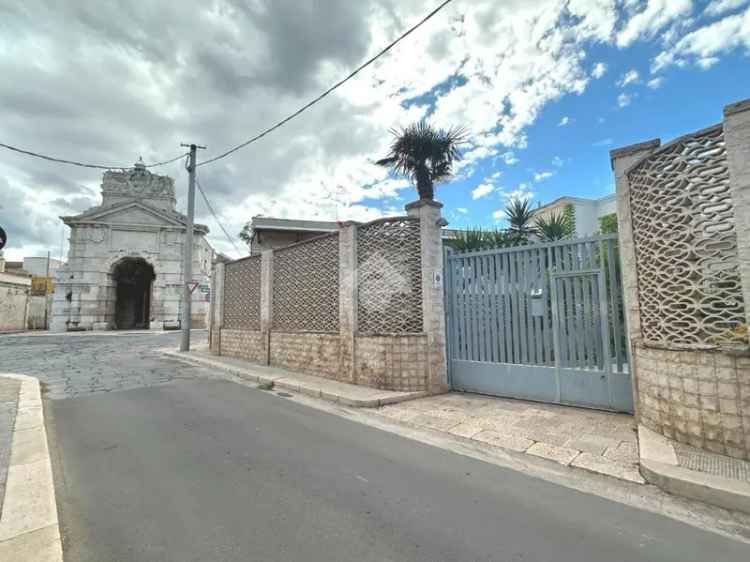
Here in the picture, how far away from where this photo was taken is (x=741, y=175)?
3.40 metres

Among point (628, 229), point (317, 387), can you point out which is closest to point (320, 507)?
point (317, 387)

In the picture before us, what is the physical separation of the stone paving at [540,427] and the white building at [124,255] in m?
22.8

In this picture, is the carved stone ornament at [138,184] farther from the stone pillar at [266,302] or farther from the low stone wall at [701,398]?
the low stone wall at [701,398]

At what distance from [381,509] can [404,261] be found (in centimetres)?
444

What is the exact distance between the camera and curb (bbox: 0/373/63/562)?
7.05ft

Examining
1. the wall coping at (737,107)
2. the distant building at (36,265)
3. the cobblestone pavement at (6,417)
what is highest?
the distant building at (36,265)

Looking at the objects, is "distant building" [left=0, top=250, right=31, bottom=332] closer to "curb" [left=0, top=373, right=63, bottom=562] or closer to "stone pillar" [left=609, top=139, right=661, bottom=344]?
"curb" [left=0, top=373, right=63, bottom=562]

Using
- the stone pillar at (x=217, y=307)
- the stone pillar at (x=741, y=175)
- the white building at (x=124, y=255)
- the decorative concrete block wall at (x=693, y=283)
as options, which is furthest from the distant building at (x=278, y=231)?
the stone pillar at (x=741, y=175)

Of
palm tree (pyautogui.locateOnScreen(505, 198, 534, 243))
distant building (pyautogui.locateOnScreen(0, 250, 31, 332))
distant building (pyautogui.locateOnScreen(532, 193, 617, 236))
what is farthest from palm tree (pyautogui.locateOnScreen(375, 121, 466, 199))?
distant building (pyautogui.locateOnScreen(0, 250, 31, 332))

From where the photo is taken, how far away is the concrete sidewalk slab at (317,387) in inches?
229

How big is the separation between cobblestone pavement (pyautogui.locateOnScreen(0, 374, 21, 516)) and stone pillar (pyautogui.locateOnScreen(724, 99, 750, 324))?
6424 millimetres

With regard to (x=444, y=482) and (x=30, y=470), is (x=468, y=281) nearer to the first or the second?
(x=444, y=482)

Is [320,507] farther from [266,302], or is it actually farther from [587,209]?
[587,209]

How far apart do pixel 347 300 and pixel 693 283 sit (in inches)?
205
